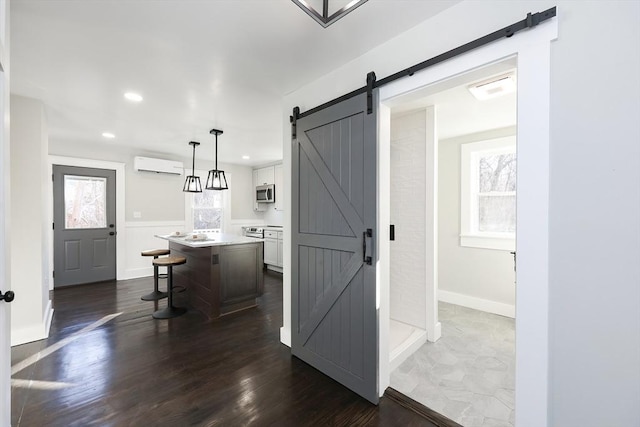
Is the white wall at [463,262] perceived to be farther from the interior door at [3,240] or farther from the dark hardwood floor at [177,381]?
the interior door at [3,240]

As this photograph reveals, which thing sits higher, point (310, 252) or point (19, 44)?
point (19, 44)

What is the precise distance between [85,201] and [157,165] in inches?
52.8

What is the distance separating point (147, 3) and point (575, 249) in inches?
99.6

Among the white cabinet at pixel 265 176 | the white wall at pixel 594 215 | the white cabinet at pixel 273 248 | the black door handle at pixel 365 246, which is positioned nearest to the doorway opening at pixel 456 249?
the white wall at pixel 594 215

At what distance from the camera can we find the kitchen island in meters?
3.41

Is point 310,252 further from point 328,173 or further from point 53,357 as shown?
point 53,357

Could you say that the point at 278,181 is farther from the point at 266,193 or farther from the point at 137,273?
the point at 137,273

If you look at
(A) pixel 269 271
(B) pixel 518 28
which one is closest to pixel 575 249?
(B) pixel 518 28

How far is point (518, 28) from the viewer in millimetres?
1286

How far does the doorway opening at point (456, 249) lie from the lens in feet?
6.72

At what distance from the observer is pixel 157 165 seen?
17.6 ft

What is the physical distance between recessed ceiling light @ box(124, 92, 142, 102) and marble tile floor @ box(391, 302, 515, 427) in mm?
3607

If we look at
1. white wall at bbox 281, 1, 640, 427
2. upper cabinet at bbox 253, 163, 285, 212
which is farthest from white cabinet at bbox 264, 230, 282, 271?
white wall at bbox 281, 1, 640, 427

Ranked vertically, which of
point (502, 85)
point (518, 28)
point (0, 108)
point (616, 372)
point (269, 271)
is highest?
point (502, 85)
